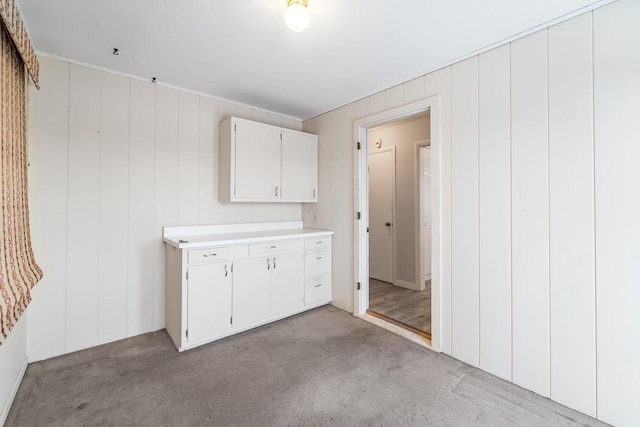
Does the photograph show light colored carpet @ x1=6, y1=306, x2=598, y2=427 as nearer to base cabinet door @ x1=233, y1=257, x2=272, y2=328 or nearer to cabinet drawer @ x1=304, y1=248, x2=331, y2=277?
base cabinet door @ x1=233, y1=257, x2=272, y2=328

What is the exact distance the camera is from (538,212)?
1885 millimetres

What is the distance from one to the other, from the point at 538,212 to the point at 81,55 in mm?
3544

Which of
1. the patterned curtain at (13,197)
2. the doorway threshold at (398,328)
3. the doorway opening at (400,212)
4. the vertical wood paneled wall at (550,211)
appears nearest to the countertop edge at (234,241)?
the patterned curtain at (13,197)

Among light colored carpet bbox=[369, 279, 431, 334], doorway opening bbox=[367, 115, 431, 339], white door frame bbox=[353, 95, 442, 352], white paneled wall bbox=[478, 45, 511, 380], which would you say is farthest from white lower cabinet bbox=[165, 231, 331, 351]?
white paneled wall bbox=[478, 45, 511, 380]

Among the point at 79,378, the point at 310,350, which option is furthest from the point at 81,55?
the point at 310,350

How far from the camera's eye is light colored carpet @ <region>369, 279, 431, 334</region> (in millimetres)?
3006

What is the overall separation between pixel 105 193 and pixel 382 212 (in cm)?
354

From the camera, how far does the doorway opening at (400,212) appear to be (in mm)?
4066

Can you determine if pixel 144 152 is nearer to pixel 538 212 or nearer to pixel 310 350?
pixel 310 350

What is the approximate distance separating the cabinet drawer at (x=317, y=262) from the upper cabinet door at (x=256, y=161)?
78cm

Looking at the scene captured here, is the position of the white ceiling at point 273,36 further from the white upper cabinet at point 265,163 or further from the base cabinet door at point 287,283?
the base cabinet door at point 287,283

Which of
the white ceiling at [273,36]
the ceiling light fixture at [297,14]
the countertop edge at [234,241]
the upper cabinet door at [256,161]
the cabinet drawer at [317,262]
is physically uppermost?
the white ceiling at [273,36]

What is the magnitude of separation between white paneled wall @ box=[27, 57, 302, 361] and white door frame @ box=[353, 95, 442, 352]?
162 centimetres

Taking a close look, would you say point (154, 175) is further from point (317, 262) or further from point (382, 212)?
point (382, 212)
